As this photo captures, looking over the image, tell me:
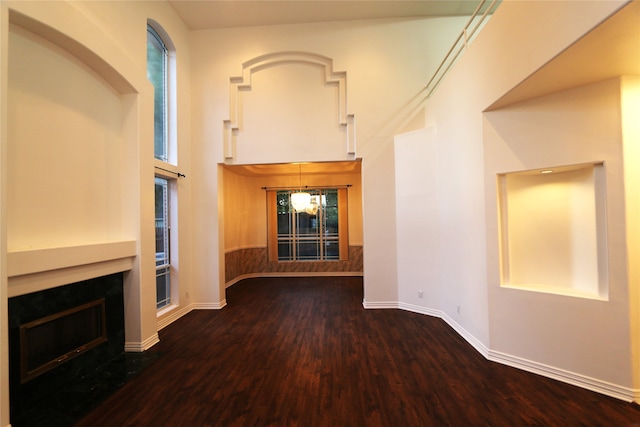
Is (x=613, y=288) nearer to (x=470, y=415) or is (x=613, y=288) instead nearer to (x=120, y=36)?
(x=470, y=415)

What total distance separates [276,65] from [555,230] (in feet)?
16.5

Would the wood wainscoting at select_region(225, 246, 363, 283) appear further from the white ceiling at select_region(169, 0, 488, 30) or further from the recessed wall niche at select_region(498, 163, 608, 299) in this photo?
the white ceiling at select_region(169, 0, 488, 30)

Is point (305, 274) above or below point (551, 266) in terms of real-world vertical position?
below

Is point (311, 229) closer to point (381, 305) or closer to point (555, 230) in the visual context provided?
point (381, 305)

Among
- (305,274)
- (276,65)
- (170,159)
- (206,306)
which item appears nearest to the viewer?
(170,159)

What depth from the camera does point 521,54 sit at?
7.62ft

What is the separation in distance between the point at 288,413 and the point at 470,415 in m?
1.45

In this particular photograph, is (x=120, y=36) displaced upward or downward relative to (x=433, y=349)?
upward

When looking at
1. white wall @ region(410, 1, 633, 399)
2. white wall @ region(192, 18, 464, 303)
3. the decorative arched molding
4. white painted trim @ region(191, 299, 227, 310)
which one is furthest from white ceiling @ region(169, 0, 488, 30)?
white painted trim @ region(191, 299, 227, 310)

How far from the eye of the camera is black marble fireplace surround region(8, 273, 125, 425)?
2164 millimetres

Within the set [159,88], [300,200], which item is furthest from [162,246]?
[300,200]

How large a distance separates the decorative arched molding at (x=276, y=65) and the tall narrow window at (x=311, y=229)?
3.09 meters

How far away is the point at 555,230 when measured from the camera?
276 cm

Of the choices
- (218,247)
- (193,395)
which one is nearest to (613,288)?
(193,395)
